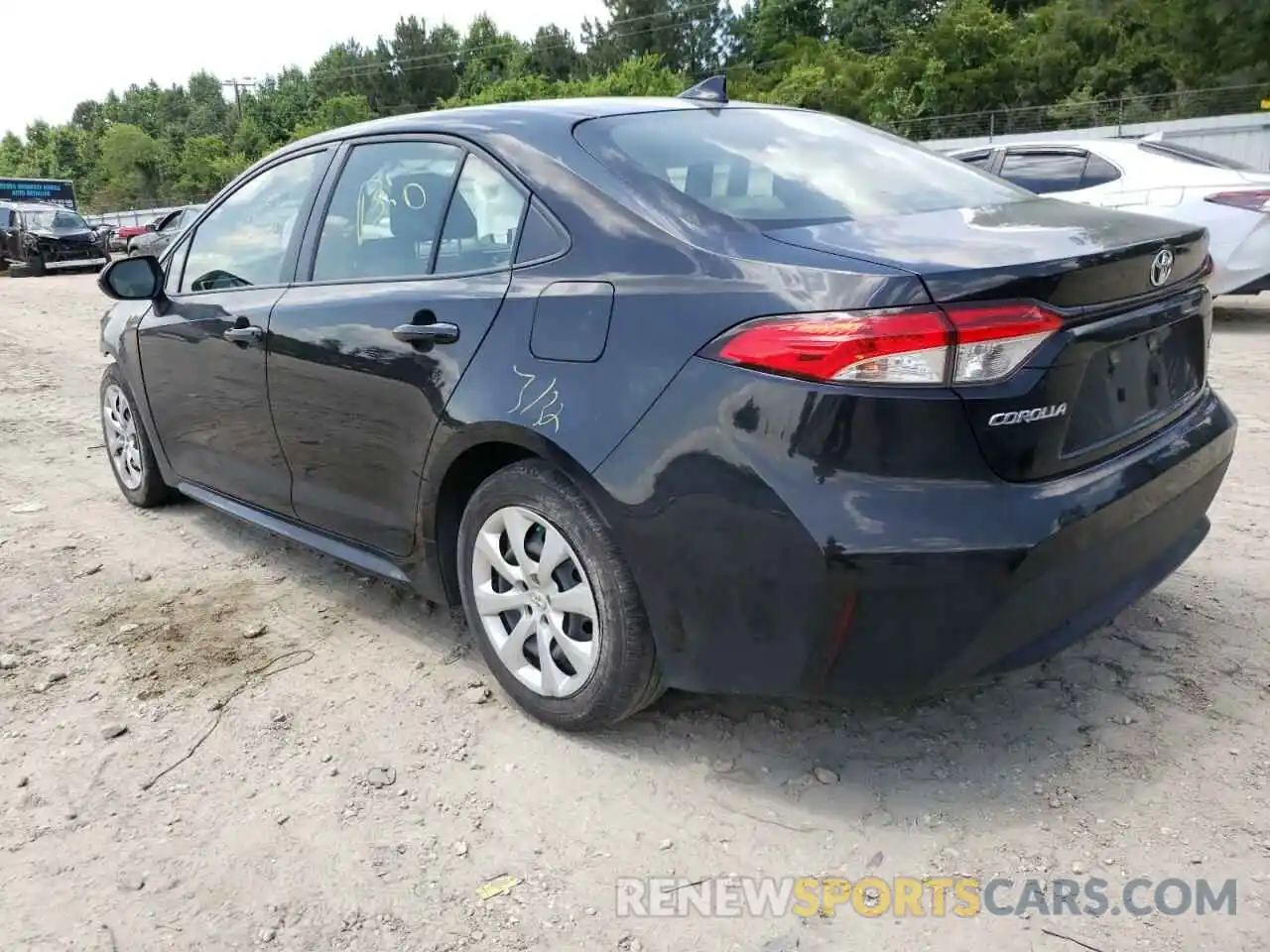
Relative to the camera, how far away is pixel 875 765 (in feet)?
8.39

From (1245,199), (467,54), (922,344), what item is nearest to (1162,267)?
(922,344)

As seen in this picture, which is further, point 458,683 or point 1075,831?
point 458,683

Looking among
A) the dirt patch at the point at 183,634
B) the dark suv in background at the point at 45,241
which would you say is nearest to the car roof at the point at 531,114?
the dirt patch at the point at 183,634

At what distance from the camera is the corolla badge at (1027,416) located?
207cm

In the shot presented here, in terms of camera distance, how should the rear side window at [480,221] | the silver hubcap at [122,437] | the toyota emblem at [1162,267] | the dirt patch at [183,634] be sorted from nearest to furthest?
1. the toyota emblem at [1162,267]
2. the rear side window at [480,221]
3. the dirt patch at [183,634]
4. the silver hubcap at [122,437]

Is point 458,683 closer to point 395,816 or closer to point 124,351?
point 395,816

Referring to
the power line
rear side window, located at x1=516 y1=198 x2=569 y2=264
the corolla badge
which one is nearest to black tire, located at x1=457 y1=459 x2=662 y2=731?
rear side window, located at x1=516 y1=198 x2=569 y2=264

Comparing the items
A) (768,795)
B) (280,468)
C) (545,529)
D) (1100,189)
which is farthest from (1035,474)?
(1100,189)

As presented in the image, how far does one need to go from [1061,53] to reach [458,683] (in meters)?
43.1

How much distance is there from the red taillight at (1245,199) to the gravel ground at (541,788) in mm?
4720

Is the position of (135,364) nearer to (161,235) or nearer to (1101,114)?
(161,235)

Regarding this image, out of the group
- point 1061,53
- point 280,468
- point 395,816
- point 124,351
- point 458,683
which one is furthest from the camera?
point 1061,53

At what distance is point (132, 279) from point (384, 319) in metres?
1.67

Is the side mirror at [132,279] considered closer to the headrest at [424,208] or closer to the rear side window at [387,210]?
the rear side window at [387,210]
